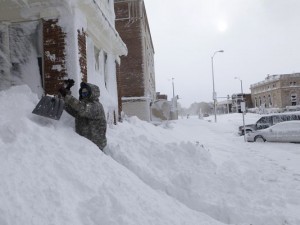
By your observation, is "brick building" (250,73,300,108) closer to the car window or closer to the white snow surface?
the car window

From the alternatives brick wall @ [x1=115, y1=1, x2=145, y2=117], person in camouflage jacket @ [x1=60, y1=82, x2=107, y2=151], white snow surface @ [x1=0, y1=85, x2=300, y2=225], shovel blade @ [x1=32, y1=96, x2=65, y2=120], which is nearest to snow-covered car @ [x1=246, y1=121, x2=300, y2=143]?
brick wall @ [x1=115, y1=1, x2=145, y2=117]

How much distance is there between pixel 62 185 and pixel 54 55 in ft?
13.9

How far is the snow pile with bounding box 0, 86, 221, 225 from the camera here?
11.6 ft

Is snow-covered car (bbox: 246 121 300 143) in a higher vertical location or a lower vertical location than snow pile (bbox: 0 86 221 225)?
lower

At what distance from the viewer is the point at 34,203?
3.54 metres

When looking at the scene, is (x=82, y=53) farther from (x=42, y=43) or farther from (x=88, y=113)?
(x=88, y=113)

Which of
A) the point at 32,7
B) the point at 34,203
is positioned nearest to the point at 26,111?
the point at 34,203

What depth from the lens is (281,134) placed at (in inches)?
779

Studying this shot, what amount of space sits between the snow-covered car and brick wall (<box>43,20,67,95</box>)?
51.4 feet

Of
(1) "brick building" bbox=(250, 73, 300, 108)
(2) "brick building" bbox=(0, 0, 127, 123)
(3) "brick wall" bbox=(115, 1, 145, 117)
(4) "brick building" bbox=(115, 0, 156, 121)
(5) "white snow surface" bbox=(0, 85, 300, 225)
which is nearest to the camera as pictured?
(5) "white snow surface" bbox=(0, 85, 300, 225)

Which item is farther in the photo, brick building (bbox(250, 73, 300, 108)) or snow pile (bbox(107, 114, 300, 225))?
brick building (bbox(250, 73, 300, 108))

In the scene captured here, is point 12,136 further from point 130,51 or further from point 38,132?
point 130,51

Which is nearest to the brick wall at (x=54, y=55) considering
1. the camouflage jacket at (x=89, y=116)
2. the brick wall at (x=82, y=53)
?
the brick wall at (x=82, y=53)

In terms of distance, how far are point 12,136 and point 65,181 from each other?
109 cm
